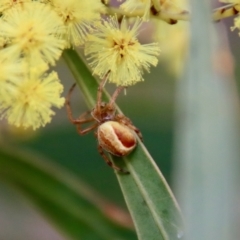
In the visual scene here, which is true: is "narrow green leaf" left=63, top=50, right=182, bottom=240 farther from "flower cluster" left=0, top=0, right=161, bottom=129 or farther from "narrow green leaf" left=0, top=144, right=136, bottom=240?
"narrow green leaf" left=0, top=144, right=136, bottom=240

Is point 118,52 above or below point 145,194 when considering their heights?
above

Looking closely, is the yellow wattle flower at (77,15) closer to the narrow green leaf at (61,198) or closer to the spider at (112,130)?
the spider at (112,130)

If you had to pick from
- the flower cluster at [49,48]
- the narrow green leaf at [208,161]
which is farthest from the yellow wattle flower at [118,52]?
the narrow green leaf at [208,161]

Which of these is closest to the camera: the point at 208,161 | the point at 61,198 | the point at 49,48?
the point at 208,161

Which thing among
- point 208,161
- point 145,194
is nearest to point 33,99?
point 145,194

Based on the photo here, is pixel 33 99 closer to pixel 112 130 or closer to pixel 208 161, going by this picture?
pixel 112 130

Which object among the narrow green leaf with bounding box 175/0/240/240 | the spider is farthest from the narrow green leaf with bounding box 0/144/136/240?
the narrow green leaf with bounding box 175/0/240/240
